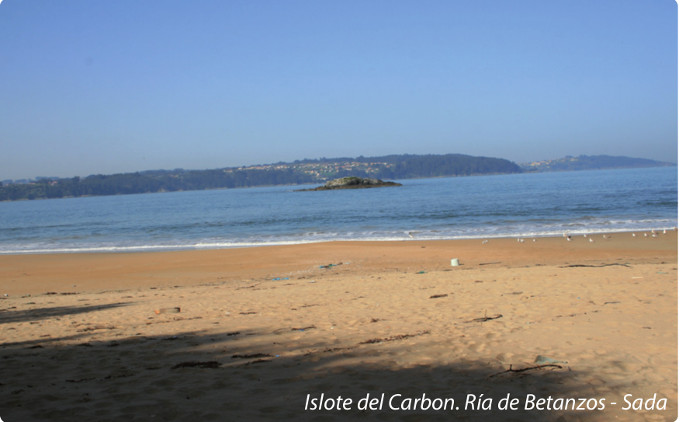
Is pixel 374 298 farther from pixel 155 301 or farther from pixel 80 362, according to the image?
pixel 80 362

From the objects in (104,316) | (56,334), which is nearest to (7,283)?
(104,316)

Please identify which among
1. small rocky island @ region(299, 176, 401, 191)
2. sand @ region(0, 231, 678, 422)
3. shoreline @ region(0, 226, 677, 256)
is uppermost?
small rocky island @ region(299, 176, 401, 191)

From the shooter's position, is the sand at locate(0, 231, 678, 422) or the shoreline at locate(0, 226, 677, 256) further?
the shoreline at locate(0, 226, 677, 256)

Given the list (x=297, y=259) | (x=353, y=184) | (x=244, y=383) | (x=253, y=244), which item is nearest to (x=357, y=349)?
(x=244, y=383)

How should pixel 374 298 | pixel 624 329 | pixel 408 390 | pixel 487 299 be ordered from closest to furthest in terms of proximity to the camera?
pixel 408 390 < pixel 624 329 < pixel 487 299 < pixel 374 298

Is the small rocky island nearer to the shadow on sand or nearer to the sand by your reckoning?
the sand

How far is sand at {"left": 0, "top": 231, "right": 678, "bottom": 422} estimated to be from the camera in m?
4.54

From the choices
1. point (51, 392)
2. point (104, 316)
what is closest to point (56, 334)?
point (104, 316)

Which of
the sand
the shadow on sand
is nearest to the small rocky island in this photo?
the sand

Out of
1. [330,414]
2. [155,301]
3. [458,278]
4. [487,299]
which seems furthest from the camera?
[458,278]

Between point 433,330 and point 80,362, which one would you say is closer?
point 80,362

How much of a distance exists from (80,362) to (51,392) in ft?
3.83

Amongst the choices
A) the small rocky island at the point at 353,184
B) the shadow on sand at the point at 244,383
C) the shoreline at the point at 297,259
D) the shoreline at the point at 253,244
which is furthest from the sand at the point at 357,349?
the small rocky island at the point at 353,184

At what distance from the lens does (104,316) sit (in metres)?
9.21
